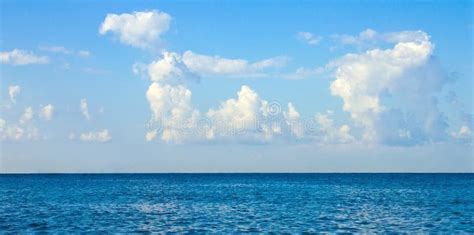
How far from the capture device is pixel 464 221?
55.1 meters

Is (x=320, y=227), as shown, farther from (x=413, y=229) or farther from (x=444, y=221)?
(x=444, y=221)

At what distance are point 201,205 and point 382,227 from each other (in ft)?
96.6

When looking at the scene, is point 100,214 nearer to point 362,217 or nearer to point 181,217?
point 181,217

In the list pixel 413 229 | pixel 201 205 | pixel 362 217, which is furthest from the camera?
pixel 201 205

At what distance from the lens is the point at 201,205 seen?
2943 inches

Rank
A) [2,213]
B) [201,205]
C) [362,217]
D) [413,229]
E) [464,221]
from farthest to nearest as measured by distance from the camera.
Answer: [201,205], [2,213], [362,217], [464,221], [413,229]

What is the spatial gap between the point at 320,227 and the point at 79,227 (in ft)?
68.9

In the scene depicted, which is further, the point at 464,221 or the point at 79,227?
the point at 464,221

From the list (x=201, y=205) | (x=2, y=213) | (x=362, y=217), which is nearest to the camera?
(x=362, y=217)

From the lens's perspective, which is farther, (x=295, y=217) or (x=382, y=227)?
(x=295, y=217)

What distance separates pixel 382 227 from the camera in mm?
50938

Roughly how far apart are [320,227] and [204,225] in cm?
1034

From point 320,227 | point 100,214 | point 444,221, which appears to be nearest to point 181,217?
point 100,214

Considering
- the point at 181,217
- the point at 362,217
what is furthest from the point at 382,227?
the point at 181,217
